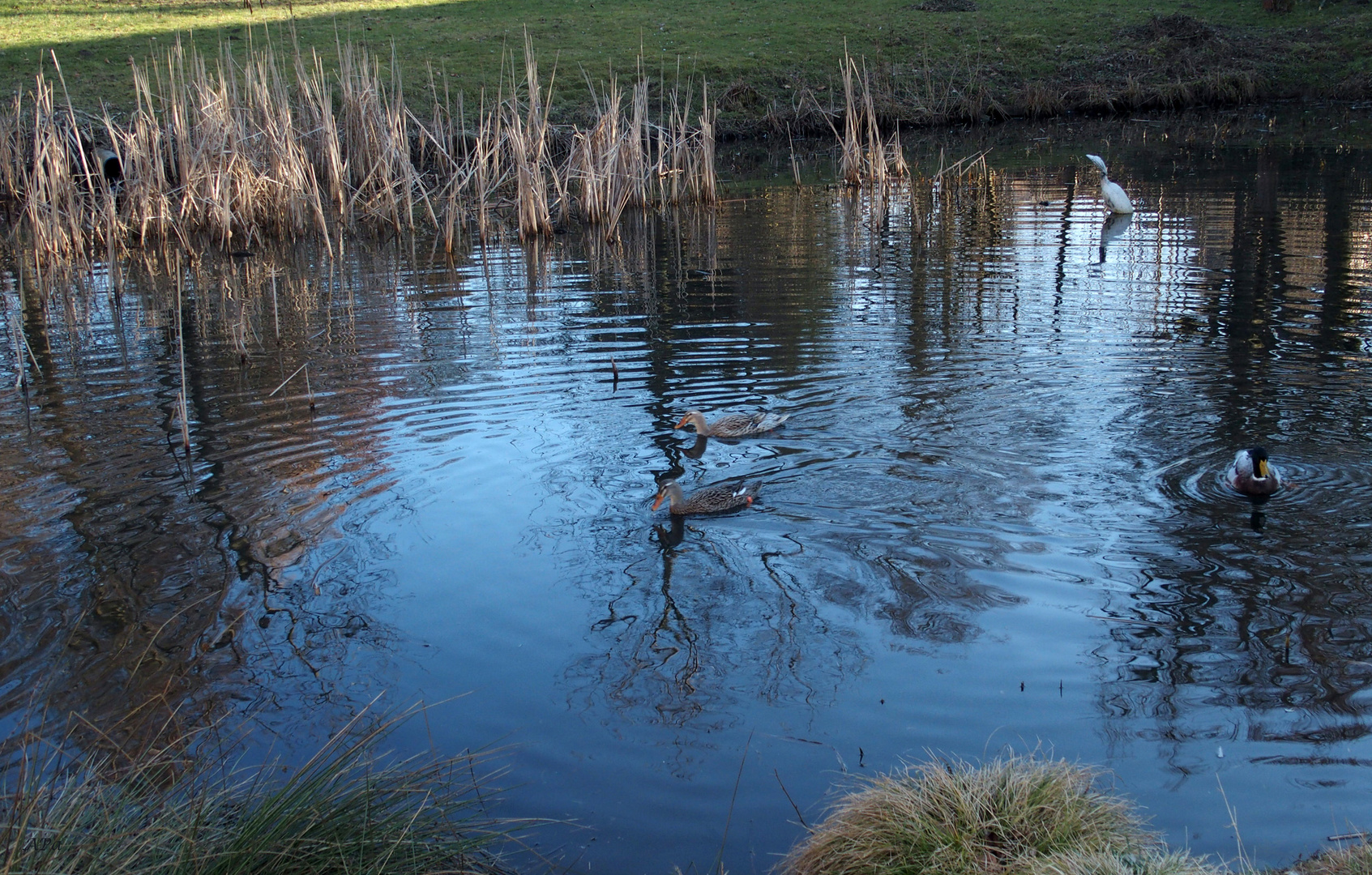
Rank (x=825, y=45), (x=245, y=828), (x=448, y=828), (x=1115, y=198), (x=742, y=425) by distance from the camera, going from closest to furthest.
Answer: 1. (x=245, y=828)
2. (x=448, y=828)
3. (x=742, y=425)
4. (x=1115, y=198)
5. (x=825, y=45)

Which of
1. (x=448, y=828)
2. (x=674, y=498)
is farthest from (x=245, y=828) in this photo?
(x=674, y=498)

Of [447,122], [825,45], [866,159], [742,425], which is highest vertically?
[825,45]

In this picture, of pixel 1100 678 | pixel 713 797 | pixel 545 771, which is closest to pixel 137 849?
pixel 545 771

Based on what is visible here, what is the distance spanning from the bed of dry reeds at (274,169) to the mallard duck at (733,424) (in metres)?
9.41

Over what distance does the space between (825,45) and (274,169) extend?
23.9 meters

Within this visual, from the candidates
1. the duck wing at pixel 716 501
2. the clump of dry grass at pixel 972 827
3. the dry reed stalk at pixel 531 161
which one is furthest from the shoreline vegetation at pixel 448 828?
the dry reed stalk at pixel 531 161

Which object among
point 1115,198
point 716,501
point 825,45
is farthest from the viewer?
point 825,45

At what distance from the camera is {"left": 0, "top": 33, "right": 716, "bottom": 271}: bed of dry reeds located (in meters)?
14.6

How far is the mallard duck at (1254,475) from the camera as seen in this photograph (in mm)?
6086

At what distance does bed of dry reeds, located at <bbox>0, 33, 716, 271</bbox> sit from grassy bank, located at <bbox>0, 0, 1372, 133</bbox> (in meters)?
10.7

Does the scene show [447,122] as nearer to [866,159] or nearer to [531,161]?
[531,161]

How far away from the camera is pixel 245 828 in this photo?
10.0 feet

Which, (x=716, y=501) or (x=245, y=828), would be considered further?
Answer: (x=716, y=501)

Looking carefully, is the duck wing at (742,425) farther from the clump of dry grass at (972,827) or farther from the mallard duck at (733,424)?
the clump of dry grass at (972,827)
